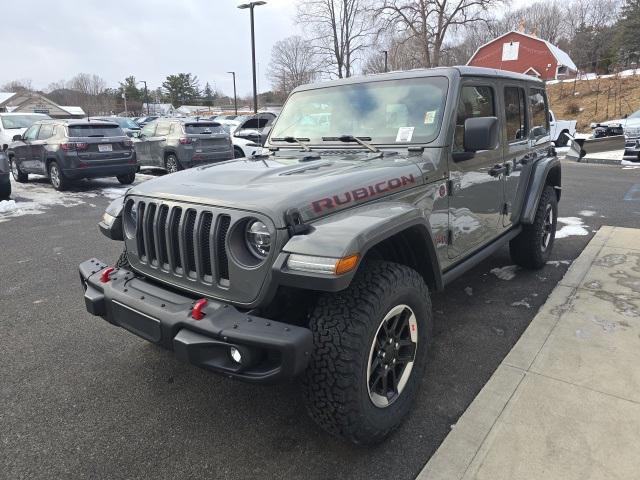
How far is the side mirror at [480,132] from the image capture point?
2814 mm

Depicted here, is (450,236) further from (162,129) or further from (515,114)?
(162,129)

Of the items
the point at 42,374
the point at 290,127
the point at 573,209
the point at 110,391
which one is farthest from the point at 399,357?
the point at 573,209

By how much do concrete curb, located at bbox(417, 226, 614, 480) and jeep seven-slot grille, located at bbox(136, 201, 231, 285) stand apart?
135 cm

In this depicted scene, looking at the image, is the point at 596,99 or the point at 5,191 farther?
the point at 596,99

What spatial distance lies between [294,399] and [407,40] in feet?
127

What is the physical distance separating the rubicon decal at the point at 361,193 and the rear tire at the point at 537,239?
232cm

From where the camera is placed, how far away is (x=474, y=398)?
8.80 feet

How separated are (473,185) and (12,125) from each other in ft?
53.3

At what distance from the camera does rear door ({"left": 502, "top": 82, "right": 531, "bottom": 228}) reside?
12.9 ft

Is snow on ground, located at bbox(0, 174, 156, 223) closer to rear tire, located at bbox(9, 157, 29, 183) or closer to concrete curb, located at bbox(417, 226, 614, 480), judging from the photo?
rear tire, located at bbox(9, 157, 29, 183)

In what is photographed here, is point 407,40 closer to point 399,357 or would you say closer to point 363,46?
point 363,46

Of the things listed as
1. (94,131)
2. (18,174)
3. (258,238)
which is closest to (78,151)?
(94,131)

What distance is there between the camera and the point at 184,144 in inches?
461

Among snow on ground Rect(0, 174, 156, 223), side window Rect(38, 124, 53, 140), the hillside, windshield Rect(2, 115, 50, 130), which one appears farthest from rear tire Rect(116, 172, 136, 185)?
the hillside
